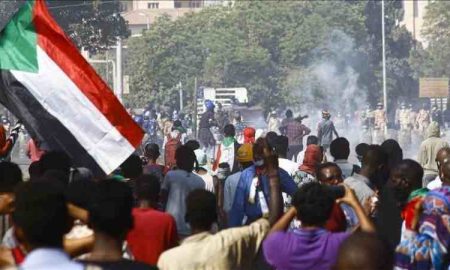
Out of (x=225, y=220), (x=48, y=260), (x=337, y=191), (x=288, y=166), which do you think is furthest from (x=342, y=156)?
(x=48, y=260)

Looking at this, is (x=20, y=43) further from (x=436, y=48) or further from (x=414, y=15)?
(x=414, y=15)

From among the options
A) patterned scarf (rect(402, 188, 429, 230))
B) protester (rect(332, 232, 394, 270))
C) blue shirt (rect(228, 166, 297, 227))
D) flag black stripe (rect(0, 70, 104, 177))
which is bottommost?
blue shirt (rect(228, 166, 297, 227))

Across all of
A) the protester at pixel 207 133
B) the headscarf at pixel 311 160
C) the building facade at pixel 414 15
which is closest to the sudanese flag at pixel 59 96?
the headscarf at pixel 311 160

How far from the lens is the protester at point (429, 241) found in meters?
7.41

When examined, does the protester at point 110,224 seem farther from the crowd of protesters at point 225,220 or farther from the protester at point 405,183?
the protester at point 405,183

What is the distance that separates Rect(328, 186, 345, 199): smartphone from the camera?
7.19 m

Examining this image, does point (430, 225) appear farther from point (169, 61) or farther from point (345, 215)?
point (169, 61)

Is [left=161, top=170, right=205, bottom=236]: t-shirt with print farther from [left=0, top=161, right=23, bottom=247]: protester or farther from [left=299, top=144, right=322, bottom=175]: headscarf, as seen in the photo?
[left=0, top=161, right=23, bottom=247]: protester

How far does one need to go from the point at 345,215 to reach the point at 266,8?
74600mm

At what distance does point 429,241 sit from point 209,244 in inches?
43.3

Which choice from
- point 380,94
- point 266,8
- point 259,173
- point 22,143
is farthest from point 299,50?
point 259,173

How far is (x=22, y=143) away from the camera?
136 ft

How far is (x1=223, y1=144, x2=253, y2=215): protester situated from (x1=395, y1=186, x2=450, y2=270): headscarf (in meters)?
3.18

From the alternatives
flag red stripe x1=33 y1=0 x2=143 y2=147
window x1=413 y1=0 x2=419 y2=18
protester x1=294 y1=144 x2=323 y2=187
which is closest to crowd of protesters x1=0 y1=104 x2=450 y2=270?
flag red stripe x1=33 y1=0 x2=143 y2=147
